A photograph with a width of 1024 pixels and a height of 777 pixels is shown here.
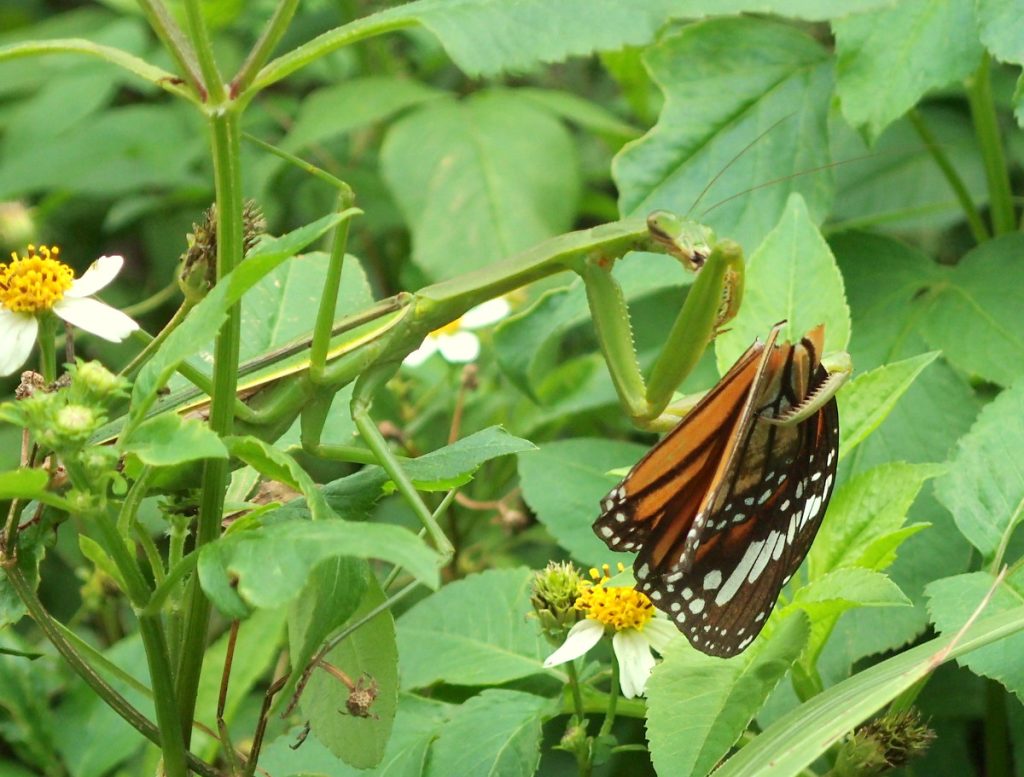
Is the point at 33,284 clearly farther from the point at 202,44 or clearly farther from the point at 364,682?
the point at 364,682

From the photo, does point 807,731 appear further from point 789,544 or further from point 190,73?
point 190,73

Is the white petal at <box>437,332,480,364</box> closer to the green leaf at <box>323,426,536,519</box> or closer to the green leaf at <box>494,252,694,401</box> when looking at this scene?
the green leaf at <box>494,252,694,401</box>

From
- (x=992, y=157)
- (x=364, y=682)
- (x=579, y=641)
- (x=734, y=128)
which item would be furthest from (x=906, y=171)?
(x=364, y=682)

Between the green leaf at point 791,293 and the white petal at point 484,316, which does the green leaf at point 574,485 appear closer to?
the green leaf at point 791,293

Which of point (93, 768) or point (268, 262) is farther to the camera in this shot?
point (93, 768)

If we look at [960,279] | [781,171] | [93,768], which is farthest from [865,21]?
[93,768]

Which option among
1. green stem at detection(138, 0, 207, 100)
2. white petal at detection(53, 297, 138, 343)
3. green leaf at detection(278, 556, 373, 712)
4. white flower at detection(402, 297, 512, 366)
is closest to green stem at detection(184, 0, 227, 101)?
green stem at detection(138, 0, 207, 100)

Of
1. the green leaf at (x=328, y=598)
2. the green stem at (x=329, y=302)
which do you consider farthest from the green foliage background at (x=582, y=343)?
the green stem at (x=329, y=302)
